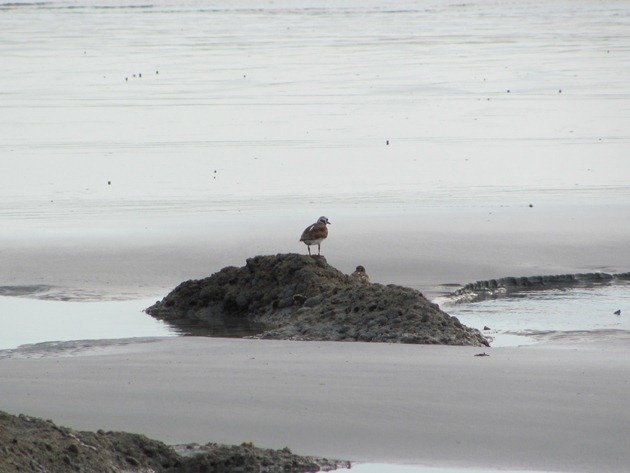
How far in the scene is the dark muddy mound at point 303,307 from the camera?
8930 mm

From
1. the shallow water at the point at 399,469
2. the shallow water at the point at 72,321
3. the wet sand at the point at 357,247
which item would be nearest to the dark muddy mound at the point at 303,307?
the shallow water at the point at 72,321

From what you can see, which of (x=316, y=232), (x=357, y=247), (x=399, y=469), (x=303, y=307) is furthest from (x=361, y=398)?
(x=357, y=247)

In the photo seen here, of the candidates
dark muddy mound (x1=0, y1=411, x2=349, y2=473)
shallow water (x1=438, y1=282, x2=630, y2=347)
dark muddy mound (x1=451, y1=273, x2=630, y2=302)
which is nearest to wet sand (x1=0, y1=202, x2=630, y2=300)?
dark muddy mound (x1=451, y1=273, x2=630, y2=302)

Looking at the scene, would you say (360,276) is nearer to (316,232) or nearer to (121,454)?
(316,232)

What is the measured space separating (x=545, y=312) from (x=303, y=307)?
2.00 m

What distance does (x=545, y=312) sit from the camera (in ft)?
33.8

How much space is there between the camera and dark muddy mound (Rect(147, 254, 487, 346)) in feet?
29.3

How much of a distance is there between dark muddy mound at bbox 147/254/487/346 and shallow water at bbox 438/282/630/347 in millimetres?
581

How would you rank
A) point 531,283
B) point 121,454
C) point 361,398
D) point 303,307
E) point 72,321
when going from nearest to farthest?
point 121,454 → point 361,398 → point 303,307 → point 72,321 → point 531,283

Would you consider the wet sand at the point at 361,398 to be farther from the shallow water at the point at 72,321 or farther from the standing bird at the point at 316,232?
the standing bird at the point at 316,232

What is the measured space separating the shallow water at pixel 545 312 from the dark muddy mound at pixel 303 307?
581 millimetres

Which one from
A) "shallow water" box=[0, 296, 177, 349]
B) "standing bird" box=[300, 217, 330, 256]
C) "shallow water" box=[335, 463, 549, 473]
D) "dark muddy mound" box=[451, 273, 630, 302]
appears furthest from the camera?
"standing bird" box=[300, 217, 330, 256]

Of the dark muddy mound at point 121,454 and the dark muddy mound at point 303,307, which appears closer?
the dark muddy mound at point 121,454

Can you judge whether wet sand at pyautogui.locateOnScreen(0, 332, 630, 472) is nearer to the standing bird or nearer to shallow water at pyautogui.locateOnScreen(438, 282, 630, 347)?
shallow water at pyautogui.locateOnScreen(438, 282, 630, 347)
